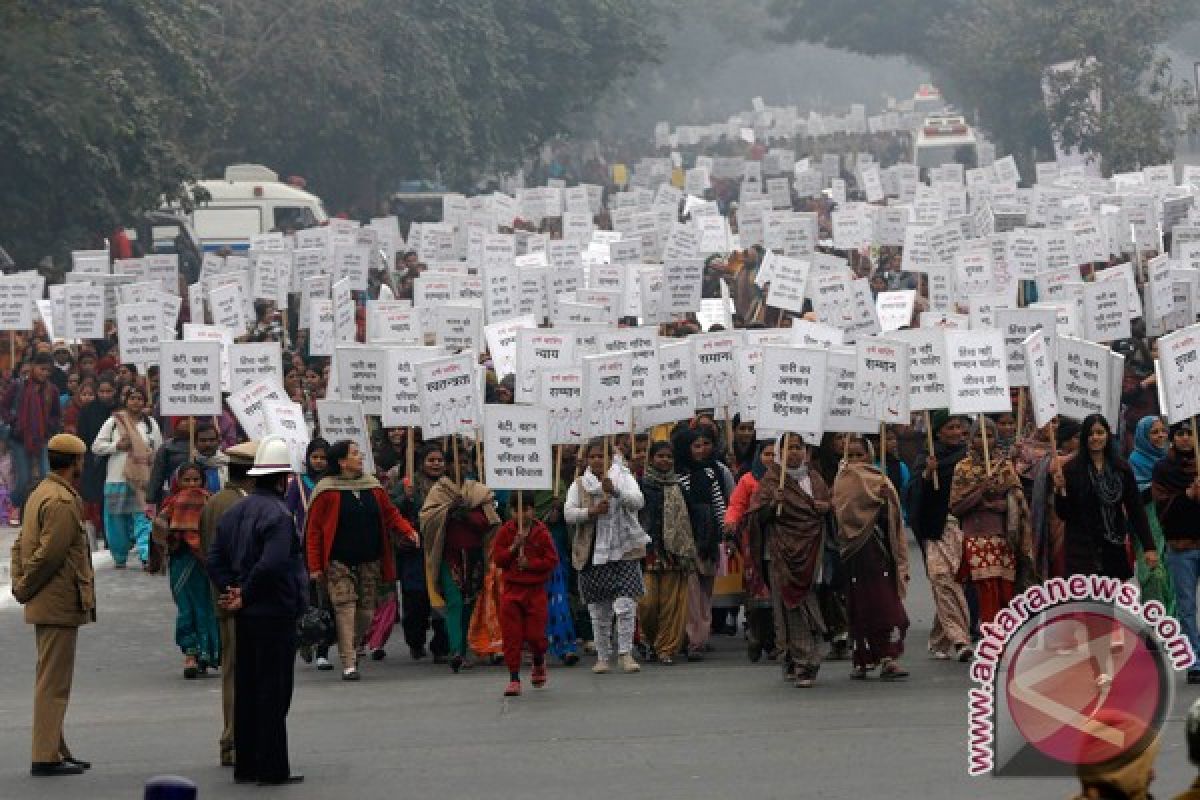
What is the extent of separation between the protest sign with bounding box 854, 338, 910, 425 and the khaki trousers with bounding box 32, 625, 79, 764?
5019 mm

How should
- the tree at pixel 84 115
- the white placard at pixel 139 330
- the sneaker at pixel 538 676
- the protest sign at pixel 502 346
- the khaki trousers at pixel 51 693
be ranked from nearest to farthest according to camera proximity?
the khaki trousers at pixel 51 693 → the sneaker at pixel 538 676 → the protest sign at pixel 502 346 → the white placard at pixel 139 330 → the tree at pixel 84 115

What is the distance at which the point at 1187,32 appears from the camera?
11319 cm

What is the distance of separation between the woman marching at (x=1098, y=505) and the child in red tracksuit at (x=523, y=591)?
2574mm

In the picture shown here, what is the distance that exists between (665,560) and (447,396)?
161 cm

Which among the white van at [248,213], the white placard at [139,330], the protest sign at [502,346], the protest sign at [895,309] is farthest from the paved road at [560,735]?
the white van at [248,213]

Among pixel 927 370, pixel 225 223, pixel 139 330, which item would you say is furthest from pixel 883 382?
pixel 225 223

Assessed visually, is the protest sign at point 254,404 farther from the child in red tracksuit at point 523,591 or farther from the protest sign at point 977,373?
the protest sign at point 977,373

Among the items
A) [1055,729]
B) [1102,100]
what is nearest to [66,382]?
[1055,729]

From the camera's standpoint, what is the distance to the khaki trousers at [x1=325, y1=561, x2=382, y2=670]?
590 inches

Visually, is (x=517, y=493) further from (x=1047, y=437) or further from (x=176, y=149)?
(x=176, y=149)

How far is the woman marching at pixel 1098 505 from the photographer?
13656 mm

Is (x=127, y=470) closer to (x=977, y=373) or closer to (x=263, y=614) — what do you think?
(x=977, y=373)

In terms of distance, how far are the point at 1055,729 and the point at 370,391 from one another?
12.4 meters

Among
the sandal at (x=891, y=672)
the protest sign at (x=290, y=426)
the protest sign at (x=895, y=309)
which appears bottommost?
the sandal at (x=891, y=672)
